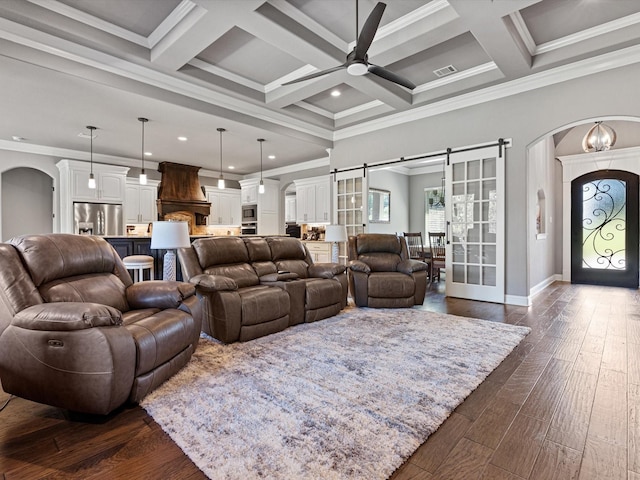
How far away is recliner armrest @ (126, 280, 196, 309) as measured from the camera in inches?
102

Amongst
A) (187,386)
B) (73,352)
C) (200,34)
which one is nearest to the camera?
(73,352)

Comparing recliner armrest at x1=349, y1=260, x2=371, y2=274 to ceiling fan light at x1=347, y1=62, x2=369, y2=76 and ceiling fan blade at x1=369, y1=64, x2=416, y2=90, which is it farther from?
ceiling fan light at x1=347, y1=62, x2=369, y2=76

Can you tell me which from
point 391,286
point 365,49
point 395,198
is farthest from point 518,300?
point 395,198

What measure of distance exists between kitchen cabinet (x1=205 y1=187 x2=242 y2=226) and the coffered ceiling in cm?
374

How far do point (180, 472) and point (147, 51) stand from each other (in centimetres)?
424

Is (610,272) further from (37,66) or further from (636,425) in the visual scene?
(37,66)

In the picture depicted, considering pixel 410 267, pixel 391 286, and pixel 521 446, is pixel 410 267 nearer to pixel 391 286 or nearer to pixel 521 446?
pixel 391 286

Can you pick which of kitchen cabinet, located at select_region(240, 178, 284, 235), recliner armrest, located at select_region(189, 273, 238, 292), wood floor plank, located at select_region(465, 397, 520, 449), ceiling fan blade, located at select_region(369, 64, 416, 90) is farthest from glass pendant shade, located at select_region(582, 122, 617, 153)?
kitchen cabinet, located at select_region(240, 178, 284, 235)

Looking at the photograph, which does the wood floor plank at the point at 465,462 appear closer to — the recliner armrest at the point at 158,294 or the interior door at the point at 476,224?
the recliner armrest at the point at 158,294

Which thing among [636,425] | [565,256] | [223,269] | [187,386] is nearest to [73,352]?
[187,386]

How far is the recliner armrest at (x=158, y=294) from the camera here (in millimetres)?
2578

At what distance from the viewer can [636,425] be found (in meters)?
1.87

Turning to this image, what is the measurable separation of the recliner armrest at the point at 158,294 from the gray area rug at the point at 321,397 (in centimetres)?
53

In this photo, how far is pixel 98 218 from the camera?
7.31 meters
